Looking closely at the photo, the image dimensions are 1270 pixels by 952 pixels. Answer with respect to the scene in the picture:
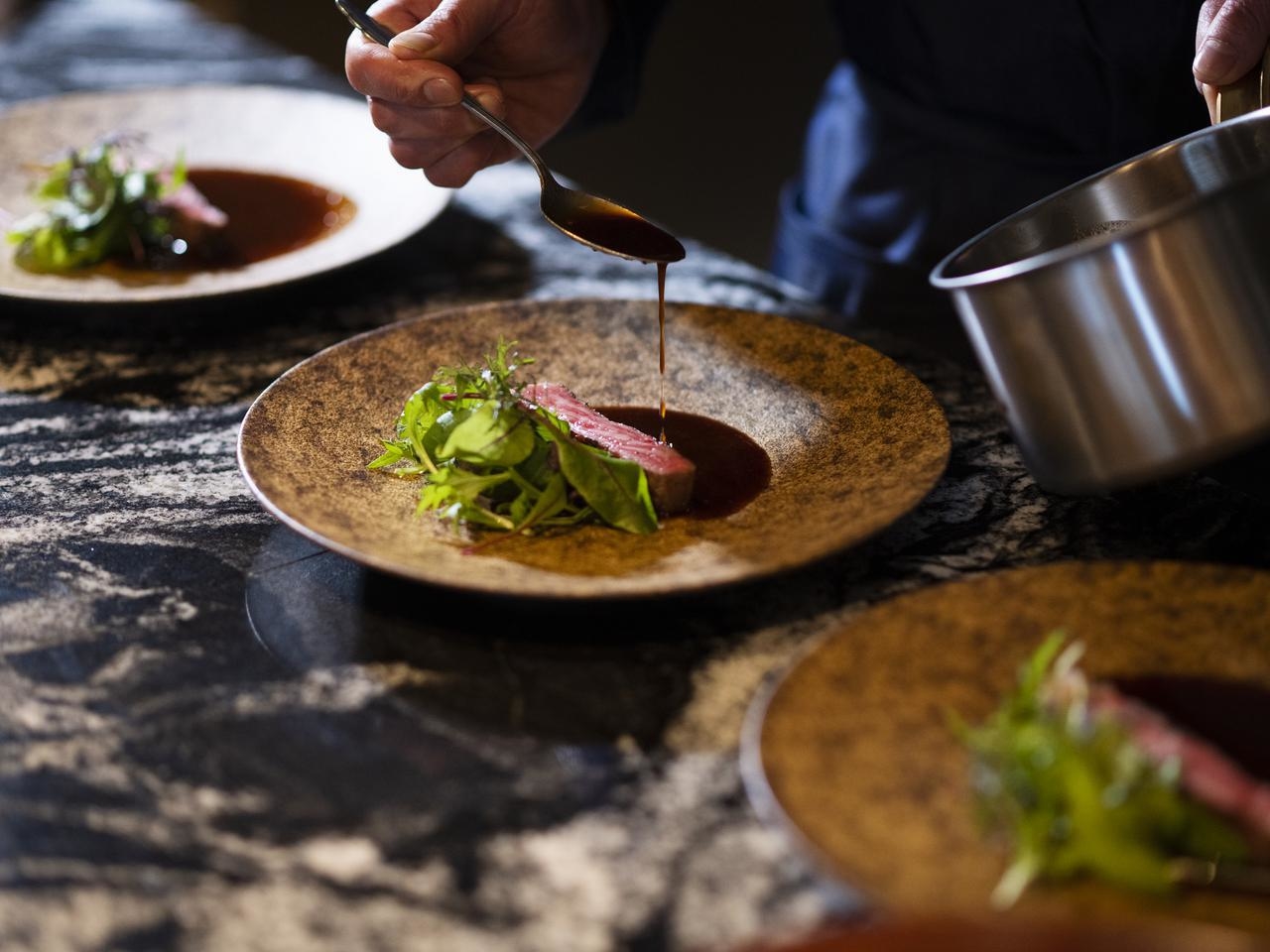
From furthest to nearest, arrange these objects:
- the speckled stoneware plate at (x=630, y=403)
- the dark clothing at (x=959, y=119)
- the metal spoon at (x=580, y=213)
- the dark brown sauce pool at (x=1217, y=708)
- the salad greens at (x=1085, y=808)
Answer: the dark clothing at (x=959, y=119) → the metal spoon at (x=580, y=213) → the speckled stoneware plate at (x=630, y=403) → the dark brown sauce pool at (x=1217, y=708) → the salad greens at (x=1085, y=808)

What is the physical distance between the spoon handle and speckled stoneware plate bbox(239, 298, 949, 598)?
0.16 metres

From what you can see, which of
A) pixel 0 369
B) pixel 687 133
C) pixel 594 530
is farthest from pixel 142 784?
pixel 687 133

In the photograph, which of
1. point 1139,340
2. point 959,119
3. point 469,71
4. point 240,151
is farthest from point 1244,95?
point 240,151

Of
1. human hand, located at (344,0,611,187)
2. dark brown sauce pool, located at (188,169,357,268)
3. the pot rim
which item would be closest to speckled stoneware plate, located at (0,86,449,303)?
dark brown sauce pool, located at (188,169,357,268)

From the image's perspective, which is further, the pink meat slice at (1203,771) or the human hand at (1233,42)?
the human hand at (1233,42)

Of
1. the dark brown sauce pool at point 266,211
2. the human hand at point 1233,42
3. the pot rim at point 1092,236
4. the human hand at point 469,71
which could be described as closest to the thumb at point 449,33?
the human hand at point 469,71

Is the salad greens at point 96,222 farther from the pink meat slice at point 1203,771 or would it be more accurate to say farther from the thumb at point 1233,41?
the pink meat slice at point 1203,771

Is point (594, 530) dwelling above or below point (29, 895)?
below

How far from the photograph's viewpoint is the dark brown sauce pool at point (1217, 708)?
0.82 meters

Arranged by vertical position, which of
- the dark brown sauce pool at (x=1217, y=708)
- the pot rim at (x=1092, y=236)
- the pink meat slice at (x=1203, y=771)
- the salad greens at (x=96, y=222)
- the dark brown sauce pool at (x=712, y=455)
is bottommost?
the dark brown sauce pool at (x=1217, y=708)

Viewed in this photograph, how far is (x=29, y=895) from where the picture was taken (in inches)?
30.5

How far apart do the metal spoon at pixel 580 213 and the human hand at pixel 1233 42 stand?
1.88ft

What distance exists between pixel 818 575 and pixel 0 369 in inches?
42.4

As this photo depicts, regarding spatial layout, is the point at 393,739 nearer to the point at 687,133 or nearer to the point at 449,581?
the point at 449,581
